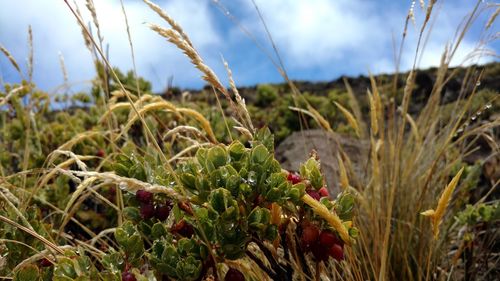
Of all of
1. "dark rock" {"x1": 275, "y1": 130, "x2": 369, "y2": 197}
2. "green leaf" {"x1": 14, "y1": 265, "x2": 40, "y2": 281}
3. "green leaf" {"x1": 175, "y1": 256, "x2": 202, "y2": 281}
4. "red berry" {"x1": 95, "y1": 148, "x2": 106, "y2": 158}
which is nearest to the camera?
"green leaf" {"x1": 175, "y1": 256, "x2": 202, "y2": 281}

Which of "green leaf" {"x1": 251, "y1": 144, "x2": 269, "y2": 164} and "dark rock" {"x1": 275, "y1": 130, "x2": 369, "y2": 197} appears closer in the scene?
"green leaf" {"x1": 251, "y1": 144, "x2": 269, "y2": 164}

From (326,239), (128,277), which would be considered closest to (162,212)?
(128,277)

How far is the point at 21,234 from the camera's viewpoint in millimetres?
1836

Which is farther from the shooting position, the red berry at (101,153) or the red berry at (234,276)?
the red berry at (101,153)

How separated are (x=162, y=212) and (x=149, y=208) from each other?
1.3 inches

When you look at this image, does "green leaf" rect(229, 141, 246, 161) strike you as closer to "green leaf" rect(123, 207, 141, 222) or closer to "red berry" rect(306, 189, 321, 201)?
"red berry" rect(306, 189, 321, 201)

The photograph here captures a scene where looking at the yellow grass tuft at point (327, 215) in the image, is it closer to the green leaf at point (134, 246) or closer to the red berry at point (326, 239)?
the red berry at point (326, 239)

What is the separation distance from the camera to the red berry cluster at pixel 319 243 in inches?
57.1

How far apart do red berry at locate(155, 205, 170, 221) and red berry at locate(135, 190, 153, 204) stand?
33 mm

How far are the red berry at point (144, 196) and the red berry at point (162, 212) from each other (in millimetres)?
33

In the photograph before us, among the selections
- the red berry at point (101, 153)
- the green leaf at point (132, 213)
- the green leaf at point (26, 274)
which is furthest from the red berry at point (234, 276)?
the red berry at point (101, 153)

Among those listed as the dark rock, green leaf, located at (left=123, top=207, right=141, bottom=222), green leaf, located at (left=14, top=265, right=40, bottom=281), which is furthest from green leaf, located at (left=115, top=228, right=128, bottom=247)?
the dark rock

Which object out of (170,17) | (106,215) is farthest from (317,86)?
(170,17)

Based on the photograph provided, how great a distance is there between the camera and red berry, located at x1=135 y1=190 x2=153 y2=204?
1.51 meters
